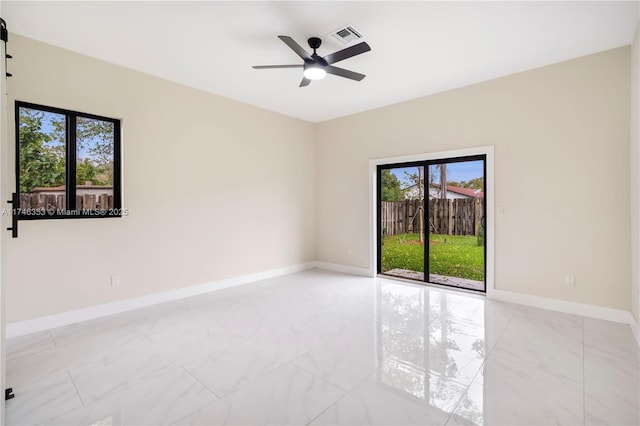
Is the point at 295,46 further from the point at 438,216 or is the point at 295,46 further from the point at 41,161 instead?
the point at 438,216

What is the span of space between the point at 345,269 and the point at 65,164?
451 centimetres

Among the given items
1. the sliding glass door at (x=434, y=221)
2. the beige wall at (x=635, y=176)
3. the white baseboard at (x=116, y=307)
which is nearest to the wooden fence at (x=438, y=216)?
the sliding glass door at (x=434, y=221)

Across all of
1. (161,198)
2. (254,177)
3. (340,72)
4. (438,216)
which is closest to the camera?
(340,72)

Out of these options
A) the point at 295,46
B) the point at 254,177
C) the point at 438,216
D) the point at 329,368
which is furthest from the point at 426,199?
the point at 329,368

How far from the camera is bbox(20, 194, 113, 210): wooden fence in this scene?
3.12m

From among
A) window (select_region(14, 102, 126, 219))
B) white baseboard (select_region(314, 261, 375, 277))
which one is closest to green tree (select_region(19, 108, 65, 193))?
window (select_region(14, 102, 126, 219))

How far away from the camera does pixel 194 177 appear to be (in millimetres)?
4449

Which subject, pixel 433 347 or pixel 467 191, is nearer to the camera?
pixel 433 347

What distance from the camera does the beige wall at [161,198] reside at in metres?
3.19

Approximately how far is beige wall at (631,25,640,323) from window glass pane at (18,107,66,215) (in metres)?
5.92

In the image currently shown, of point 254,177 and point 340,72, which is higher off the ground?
point 340,72

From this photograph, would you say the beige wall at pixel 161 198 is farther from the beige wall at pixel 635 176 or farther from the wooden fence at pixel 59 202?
the beige wall at pixel 635 176

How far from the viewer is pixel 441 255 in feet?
16.0

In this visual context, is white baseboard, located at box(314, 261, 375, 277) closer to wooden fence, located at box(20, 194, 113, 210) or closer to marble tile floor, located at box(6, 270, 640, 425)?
marble tile floor, located at box(6, 270, 640, 425)
